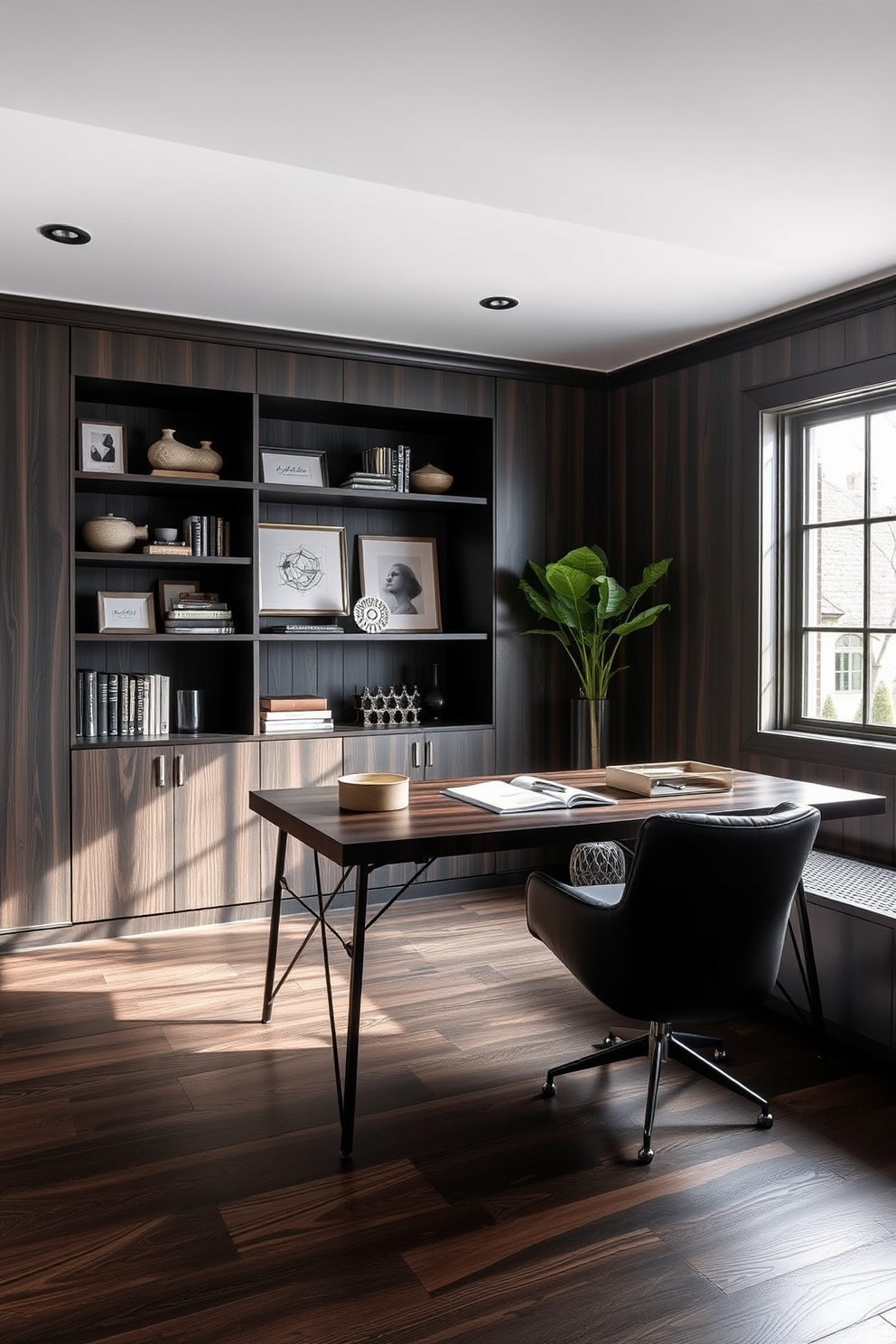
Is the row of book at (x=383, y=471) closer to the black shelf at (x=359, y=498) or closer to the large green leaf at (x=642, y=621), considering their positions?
the black shelf at (x=359, y=498)

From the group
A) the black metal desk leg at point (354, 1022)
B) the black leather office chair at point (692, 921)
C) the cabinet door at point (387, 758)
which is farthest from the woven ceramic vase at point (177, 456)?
the black leather office chair at point (692, 921)

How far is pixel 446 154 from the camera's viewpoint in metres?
2.62

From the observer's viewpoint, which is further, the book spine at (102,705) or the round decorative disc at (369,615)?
the round decorative disc at (369,615)

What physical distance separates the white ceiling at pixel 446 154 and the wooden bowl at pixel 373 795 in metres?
1.60

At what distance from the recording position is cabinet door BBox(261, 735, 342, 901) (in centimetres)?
436

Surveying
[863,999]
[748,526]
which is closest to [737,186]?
[748,526]

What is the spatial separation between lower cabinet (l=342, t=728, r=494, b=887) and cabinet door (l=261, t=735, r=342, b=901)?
0.28 ft

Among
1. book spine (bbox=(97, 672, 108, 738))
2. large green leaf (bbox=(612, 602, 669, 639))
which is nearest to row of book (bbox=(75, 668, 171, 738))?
book spine (bbox=(97, 672, 108, 738))

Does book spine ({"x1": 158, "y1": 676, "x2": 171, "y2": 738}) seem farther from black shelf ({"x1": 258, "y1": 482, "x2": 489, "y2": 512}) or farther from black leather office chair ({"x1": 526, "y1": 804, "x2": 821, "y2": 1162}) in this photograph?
black leather office chair ({"x1": 526, "y1": 804, "x2": 821, "y2": 1162})

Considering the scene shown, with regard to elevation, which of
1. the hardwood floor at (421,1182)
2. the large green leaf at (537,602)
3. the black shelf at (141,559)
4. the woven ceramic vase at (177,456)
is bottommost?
the hardwood floor at (421,1182)

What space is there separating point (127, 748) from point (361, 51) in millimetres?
2740

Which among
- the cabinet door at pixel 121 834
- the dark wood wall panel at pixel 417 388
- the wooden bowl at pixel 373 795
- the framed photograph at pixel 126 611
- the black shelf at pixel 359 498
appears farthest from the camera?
the dark wood wall panel at pixel 417 388

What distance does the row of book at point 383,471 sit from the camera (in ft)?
15.1

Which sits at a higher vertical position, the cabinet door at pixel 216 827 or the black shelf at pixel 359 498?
the black shelf at pixel 359 498
